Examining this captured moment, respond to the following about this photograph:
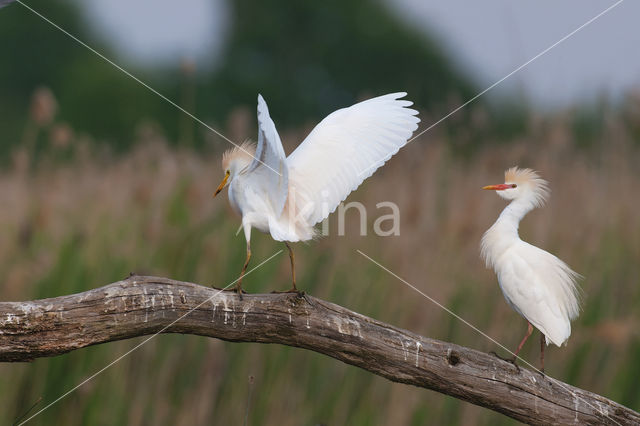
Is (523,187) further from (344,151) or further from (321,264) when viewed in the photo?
(321,264)

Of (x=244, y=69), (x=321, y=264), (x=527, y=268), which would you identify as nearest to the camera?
(x=527, y=268)

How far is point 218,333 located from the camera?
2166 mm

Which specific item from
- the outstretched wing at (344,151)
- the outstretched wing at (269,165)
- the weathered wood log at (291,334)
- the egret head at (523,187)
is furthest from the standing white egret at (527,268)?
the outstretched wing at (269,165)

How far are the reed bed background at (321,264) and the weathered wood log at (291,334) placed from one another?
1.27 meters

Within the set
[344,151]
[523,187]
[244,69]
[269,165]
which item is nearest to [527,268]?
[523,187]

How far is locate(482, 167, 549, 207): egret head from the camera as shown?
219cm

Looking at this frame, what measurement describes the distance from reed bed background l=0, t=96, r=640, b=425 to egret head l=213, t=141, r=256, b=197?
58.7 inches

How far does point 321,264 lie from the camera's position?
13.4 ft

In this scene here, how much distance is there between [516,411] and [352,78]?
23.8m

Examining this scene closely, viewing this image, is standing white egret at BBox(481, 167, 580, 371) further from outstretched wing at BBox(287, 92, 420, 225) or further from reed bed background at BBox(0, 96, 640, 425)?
reed bed background at BBox(0, 96, 640, 425)

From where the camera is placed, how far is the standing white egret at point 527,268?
2209mm

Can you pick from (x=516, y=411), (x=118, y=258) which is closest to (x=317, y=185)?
(x=516, y=411)

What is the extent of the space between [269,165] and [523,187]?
30.7 inches

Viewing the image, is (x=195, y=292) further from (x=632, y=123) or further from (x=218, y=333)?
(x=632, y=123)
